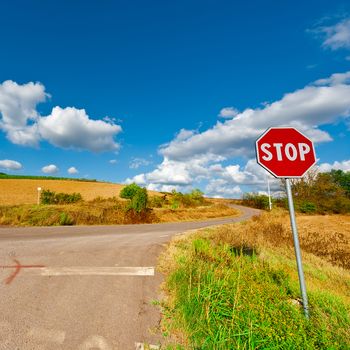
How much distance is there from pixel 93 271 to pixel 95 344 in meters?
3.12

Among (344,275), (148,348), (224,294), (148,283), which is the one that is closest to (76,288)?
(148,283)

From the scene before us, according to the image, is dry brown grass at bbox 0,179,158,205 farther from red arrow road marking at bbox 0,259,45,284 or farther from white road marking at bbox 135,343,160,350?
white road marking at bbox 135,343,160,350

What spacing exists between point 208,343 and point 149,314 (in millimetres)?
1183

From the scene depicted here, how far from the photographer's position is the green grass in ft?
9.51

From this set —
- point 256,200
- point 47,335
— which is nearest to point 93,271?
point 47,335

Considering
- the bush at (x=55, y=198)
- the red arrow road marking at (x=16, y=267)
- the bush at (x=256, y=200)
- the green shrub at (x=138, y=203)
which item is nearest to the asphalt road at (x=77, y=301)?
the red arrow road marking at (x=16, y=267)

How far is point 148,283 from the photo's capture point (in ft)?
16.9

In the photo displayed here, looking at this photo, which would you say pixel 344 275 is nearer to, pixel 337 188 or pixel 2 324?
pixel 2 324

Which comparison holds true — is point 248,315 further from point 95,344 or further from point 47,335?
point 47,335

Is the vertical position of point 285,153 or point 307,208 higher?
point 285,153

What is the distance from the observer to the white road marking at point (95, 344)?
289cm

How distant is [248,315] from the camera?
330 centimetres

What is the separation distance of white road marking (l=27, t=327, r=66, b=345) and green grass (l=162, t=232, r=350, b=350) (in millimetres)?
1292

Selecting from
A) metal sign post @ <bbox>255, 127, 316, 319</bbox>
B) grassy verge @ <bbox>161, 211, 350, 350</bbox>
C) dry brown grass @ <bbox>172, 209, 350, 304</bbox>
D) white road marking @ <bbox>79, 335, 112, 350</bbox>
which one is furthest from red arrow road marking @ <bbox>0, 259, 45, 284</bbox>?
metal sign post @ <bbox>255, 127, 316, 319</bbox>
